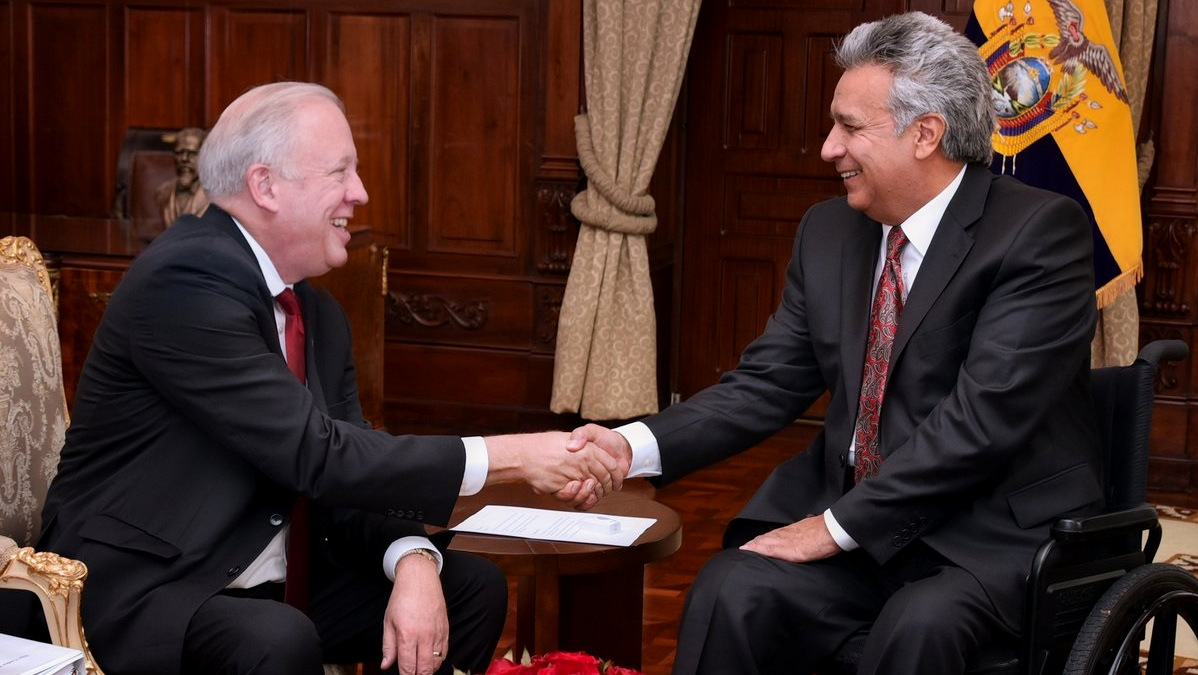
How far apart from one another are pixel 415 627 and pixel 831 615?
0.66 m

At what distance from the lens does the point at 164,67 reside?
6547 millimetres

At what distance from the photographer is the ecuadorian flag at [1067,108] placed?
4379 mm

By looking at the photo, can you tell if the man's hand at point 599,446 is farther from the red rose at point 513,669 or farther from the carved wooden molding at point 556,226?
the carved wooden molding at point 556,226

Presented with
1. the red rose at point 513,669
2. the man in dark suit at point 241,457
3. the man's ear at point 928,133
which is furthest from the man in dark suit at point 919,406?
the red rose at point 513,669

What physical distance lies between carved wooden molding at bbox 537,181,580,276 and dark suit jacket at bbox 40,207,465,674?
3.67 metres

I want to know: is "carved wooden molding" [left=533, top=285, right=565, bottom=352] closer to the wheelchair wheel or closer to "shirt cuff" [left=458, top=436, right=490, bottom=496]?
"shirt cuff" [left=458, top=436, right=490, bottom=496]

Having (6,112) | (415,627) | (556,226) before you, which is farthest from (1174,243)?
(6,112)

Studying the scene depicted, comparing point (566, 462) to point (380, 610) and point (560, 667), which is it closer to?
point (380, 610)

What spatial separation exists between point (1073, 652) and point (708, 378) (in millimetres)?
4430

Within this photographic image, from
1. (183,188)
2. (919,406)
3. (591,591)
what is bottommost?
(591,591)

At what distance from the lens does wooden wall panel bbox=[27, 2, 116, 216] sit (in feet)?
21.8

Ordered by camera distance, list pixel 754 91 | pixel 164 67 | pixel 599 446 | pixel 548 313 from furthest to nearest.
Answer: pixel 164 67
pixel 754 91
pixel 548 313
pixel 599 446

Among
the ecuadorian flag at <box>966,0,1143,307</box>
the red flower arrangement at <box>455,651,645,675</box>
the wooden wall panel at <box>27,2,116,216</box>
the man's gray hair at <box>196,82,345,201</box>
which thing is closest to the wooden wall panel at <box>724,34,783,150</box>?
the ecuadorian flag at <box>966,0,1143,307</box>

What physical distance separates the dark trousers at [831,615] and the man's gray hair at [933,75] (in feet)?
2.30
